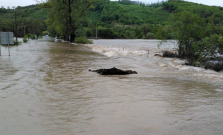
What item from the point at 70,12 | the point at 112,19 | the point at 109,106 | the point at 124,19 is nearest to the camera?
the point at 109,106

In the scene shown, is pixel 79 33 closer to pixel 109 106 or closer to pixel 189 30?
pixel 189 30

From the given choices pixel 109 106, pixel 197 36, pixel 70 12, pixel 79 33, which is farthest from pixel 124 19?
pixel 109 106

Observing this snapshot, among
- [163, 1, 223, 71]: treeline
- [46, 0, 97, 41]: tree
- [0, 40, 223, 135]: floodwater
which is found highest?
[46, 0, 97, 41]: tree

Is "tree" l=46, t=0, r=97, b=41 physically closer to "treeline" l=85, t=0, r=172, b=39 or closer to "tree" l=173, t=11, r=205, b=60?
"tree" l=173, t=11, r=205, b=60

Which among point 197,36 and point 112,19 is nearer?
point 197,36

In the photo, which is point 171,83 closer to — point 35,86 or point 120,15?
point 35,86

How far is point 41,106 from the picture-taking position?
731 cm

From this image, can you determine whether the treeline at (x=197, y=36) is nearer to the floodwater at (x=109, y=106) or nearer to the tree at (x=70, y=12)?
the floodwater at (x=109, y=106)

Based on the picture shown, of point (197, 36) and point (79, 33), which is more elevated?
point (79, 33)

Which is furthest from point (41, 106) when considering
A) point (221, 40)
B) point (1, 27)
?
point (1, 27)

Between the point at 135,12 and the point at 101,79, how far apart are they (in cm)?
17339

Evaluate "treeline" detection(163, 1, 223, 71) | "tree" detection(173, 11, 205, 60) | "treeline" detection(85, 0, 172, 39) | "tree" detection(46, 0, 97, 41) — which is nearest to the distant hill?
"treeline" detection(85, 0, 172, 39)

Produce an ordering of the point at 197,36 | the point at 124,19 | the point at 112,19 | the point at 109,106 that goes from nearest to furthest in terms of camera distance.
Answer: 1. the point at 109,106
2. the point at 197,36
3. the point at 124,19
4. the point at 112,19

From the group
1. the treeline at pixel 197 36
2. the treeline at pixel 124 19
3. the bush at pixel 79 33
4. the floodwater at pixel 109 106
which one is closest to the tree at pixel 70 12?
the bush at pixel 79 33
